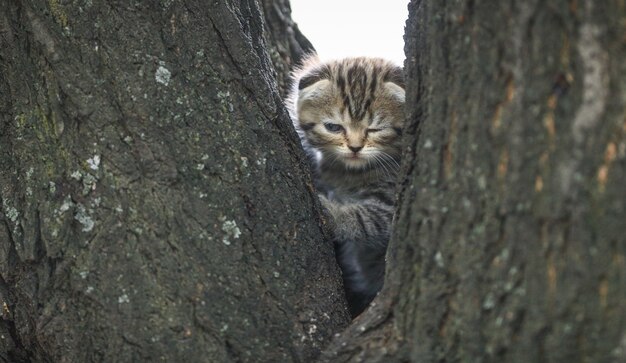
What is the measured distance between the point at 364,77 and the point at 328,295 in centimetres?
143

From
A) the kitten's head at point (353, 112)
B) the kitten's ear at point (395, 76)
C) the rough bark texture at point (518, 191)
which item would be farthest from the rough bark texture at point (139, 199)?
the kitten's ear at point (395, 76)

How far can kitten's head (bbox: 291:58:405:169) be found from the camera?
3.11 meters

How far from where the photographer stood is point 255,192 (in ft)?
6.62

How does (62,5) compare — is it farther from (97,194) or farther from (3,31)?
(97,194)

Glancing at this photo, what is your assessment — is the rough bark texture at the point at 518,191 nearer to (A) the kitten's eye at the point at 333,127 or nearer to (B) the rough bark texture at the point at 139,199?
(B) the rough bark texture at the point at 139,199

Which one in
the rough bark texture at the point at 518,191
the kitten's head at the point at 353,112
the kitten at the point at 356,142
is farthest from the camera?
the kitten's head at the point at 353,112

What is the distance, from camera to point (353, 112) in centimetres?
316

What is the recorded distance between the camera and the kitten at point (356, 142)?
294 cm

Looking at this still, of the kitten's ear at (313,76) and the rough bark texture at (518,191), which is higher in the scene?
the kitten's ear at (313,76)

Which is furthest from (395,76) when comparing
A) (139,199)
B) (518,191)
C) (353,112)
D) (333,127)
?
(518,191)

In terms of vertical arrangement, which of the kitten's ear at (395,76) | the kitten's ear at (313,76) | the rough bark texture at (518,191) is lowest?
the rough bark texture at (518,191)

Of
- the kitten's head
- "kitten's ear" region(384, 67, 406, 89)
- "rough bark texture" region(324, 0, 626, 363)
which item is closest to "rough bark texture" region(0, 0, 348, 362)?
"rough bark texture" region(324, 0, 626, 363)

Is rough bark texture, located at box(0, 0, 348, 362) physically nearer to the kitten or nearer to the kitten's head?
the kitten

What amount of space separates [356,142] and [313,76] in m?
0.39
